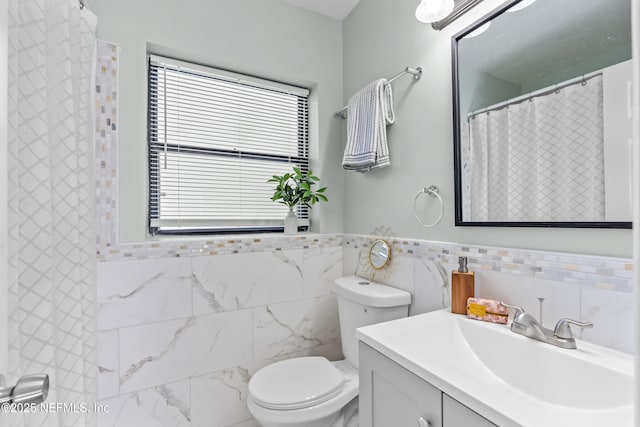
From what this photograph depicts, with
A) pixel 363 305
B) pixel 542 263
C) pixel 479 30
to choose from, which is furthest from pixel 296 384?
pixel 479 30

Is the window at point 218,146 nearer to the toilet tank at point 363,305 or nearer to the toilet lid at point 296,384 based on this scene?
the toilet tank at point 363,305

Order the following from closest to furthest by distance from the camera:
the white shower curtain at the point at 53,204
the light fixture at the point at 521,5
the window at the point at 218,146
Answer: the white shower curtain at the point at 53,204
the light fixture at the point at 521,5
the window at the point at 218,146

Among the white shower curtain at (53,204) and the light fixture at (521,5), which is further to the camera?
the light fixture at (521,5)

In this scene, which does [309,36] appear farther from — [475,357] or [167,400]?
[167,400]

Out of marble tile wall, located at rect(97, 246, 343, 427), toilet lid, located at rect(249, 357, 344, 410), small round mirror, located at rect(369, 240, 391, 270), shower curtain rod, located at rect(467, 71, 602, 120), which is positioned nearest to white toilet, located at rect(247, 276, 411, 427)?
toilet lid, located at rect(249, 357, 344, 410)

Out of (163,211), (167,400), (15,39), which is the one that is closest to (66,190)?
(15,39)

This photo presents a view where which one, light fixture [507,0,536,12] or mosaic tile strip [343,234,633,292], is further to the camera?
light fixture [507,0,536,12]

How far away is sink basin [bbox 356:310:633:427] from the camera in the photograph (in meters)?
0.56

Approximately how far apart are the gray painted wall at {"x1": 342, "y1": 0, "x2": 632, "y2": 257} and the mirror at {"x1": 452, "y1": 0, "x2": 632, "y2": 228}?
0.17ft

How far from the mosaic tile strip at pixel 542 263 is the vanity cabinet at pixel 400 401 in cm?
51

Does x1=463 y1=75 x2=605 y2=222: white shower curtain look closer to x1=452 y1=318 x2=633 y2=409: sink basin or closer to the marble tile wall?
x1=452 y1=318 x2=633 y2=409: sink basin

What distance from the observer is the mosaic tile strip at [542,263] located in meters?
0.75

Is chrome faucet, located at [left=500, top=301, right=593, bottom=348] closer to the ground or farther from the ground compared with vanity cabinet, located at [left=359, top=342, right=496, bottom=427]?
farther from the ground

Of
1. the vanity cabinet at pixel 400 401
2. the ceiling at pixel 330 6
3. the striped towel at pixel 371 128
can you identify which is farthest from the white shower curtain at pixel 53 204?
the ceiling at pixel 330 6
